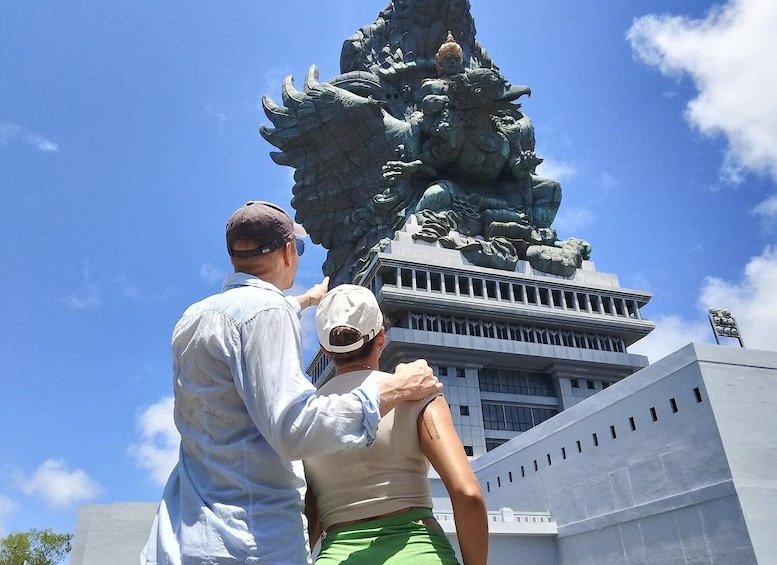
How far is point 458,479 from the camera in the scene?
2.55 metres

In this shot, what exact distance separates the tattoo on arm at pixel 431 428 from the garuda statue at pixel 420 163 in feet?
128

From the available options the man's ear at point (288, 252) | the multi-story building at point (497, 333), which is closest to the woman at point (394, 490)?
the man's ear at point (288, 252)

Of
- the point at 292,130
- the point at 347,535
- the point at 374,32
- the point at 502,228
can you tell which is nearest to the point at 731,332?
the point at 502,228

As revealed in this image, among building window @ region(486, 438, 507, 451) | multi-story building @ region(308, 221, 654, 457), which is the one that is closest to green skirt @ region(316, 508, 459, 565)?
multi-story building @ region(308, 221, 654, 457)

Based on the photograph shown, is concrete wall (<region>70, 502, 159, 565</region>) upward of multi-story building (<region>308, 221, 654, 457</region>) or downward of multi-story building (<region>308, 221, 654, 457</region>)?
downward

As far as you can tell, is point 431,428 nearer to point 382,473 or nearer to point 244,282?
point 382,473

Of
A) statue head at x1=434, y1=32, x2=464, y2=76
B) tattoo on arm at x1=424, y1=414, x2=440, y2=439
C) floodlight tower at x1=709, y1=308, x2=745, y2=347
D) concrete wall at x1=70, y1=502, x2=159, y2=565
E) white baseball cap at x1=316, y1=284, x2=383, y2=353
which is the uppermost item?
statue head at x1=434, y1=32, x2=464, y2=76

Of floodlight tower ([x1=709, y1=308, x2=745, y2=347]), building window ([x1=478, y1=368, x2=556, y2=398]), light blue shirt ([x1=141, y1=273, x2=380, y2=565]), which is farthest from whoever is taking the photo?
building window ([x1=478, y1=368, x2=556, y2=398])

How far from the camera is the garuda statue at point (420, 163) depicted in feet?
148

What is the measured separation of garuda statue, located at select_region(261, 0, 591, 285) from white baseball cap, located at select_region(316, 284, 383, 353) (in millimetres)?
38586

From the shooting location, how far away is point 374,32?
176ft

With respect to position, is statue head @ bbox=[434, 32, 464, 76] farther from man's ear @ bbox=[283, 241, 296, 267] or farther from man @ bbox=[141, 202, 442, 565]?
man @ bbox=[141, 202, 442, 565]

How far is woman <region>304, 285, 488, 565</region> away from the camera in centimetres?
253

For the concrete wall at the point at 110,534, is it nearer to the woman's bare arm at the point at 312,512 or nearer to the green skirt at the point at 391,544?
the woman's bare arm at the point at 312,512
